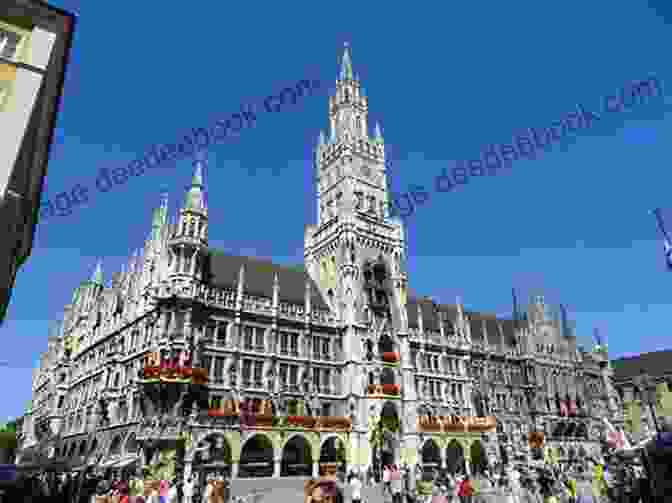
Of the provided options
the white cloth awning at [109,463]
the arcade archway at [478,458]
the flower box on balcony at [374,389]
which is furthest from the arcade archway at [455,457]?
the white cloth awning at [109,463]

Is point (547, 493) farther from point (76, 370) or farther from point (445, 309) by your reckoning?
point (76, 370)

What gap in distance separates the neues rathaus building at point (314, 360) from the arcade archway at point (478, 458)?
1.04 feet

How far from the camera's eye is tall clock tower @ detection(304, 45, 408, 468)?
154 ft

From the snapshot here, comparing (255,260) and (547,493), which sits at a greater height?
(255,260)

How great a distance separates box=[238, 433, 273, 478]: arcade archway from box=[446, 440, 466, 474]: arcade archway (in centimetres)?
2105

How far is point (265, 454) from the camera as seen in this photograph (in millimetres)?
39188

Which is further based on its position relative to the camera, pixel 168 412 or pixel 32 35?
pixel 168 412

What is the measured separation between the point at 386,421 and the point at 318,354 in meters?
9.28

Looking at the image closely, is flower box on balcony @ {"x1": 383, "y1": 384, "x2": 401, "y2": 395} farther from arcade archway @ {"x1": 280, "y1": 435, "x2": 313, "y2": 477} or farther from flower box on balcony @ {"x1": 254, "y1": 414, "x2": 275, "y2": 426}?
flower box on balcony @ {"x1": 254, "y1": 414, "x2": 275, "y2": 426}

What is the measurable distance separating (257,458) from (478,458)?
87.9 feet

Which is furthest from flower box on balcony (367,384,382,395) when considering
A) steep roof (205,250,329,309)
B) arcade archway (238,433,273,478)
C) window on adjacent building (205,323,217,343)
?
window on adjacent building (205,323,217,343)

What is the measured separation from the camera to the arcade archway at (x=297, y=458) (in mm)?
39541

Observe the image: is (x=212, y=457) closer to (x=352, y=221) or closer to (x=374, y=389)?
(x=374, y=389)

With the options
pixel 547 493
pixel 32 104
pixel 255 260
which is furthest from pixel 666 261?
pixel 255 260
